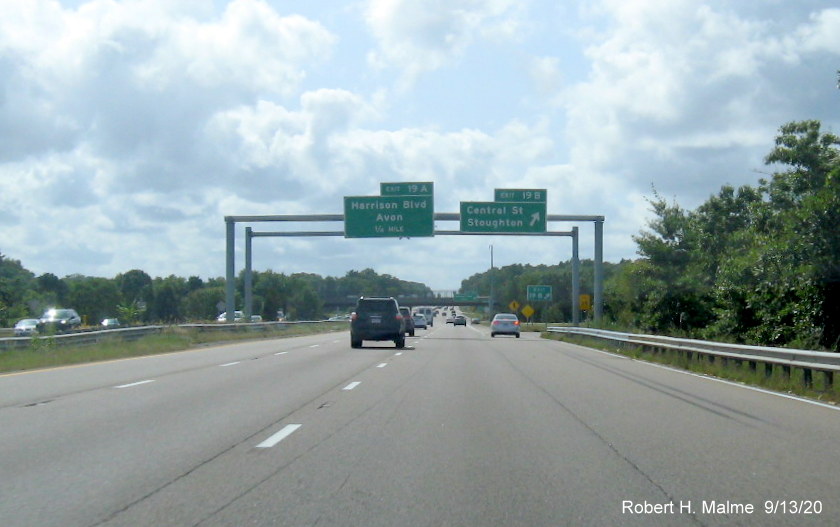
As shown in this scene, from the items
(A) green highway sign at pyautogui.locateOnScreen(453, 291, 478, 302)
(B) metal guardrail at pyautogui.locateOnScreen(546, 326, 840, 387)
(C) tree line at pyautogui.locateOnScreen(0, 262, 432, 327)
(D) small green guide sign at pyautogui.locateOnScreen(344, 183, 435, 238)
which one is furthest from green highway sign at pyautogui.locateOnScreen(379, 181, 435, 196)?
(A) green highway sign at pyautogui.locateOnScreen(453, 291, 478, 302)

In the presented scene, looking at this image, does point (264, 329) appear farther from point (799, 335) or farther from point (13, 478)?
point (13, 478)

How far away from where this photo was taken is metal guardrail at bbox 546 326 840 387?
17.0 metres

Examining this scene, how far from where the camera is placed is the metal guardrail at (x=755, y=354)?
55.8 feet

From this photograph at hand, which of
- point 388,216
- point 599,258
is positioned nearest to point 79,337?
point 388,216

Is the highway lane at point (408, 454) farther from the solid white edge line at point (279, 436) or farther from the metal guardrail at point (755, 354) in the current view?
the metal guardrail at point (755, 354)

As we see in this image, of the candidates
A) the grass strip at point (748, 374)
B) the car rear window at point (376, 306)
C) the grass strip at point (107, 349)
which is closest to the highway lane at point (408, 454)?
the grass strip at point (748, 374)

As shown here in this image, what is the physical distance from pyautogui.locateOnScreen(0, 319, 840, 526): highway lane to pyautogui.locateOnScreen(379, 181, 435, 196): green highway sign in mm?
29199

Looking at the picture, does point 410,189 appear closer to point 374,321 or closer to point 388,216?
point 388,216

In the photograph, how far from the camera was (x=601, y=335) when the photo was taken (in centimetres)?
3894

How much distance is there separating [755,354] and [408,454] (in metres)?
12.7

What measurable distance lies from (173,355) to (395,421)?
1959 centimetres

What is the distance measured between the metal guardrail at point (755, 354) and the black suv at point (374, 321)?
349 inches

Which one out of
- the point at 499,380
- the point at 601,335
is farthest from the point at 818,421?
the point at 601,335

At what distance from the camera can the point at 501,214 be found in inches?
1864
